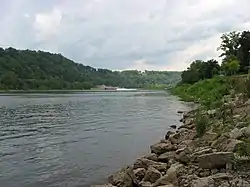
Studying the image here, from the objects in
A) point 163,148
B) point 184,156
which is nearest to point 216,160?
point 184,156

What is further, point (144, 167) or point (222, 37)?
point (222, 37)

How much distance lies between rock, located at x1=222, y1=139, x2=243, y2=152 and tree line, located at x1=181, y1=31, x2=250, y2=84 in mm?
72304

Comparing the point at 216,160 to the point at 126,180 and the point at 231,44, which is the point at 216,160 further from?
the point at 231,44

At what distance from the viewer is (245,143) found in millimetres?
12164

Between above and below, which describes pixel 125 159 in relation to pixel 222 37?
below

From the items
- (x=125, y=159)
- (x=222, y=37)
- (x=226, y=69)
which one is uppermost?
(x=222, y=37)

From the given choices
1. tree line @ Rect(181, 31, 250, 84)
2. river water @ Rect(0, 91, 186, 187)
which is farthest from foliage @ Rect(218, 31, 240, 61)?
river water @ Rect(0, 91, 186, 187)

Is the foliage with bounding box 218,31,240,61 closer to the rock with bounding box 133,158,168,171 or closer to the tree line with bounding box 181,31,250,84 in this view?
the tree line with bounding box 181,31,250,84

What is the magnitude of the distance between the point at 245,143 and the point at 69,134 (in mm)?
19615

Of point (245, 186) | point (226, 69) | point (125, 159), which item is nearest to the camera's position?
point (245, 186)

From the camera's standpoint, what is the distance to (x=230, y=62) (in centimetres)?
8388

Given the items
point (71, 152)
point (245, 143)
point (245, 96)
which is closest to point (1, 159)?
point (71, 152)

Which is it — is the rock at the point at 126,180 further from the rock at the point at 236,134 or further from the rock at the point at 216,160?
the rock at the point at 236,134

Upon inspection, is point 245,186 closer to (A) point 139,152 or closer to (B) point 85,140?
(A) point 139,152
